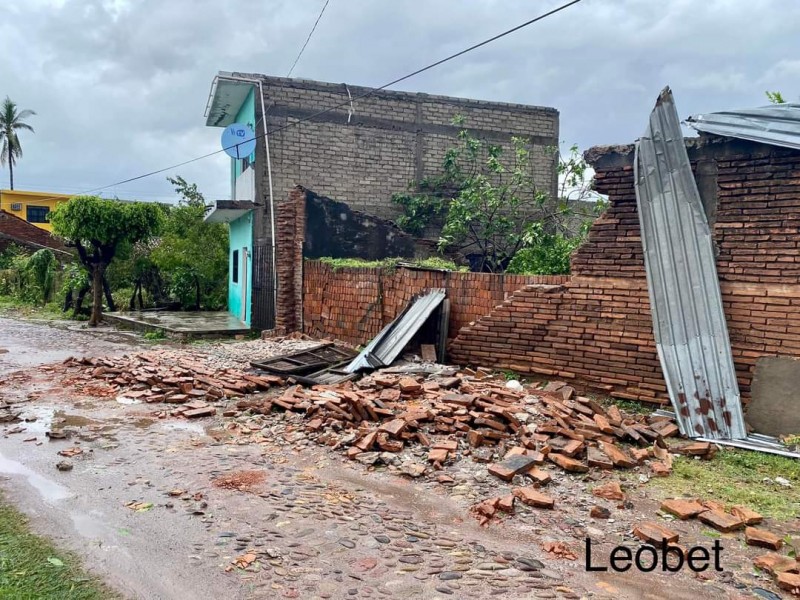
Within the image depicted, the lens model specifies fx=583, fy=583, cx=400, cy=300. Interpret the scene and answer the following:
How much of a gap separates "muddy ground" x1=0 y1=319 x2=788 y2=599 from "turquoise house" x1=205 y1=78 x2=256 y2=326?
9.24 metres

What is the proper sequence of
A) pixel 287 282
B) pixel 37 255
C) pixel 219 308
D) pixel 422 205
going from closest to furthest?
1. pixel 287 282
2. pixel 422 205
3. pixel 219 308
4. pixel 37 255

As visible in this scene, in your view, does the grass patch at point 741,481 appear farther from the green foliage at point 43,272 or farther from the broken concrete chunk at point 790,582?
the green foliage at point 43,272

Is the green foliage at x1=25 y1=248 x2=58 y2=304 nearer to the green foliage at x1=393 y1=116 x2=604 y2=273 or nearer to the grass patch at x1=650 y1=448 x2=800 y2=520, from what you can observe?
the green foliage at x1=393 y1=116 x2=604 y2=273

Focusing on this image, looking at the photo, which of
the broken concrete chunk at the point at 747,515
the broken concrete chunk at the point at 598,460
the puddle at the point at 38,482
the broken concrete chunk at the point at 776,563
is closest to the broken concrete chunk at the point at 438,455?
the broken concrete chunk at the point at 598,460

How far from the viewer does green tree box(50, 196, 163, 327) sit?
50.3 ft

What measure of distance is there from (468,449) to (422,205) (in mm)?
10444

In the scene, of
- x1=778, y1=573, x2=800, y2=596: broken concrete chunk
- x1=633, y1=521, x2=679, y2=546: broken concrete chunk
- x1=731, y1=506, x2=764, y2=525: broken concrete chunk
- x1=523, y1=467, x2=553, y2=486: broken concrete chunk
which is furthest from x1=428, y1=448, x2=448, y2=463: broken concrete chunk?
x1=778, y1=573, x2=800, y2=596: broken concrete chunk

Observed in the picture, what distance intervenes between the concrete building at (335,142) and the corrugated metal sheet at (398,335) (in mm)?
5715

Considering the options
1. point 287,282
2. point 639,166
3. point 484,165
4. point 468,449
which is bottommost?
point 468,449

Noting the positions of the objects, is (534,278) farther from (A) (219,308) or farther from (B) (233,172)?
(A) (219,308)

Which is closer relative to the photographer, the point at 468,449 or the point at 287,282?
the point at 468,449

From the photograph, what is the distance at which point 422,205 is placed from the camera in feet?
49.2

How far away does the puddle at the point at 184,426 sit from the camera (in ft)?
21.2

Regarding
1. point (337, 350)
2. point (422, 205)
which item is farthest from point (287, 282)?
point (422, 205)
